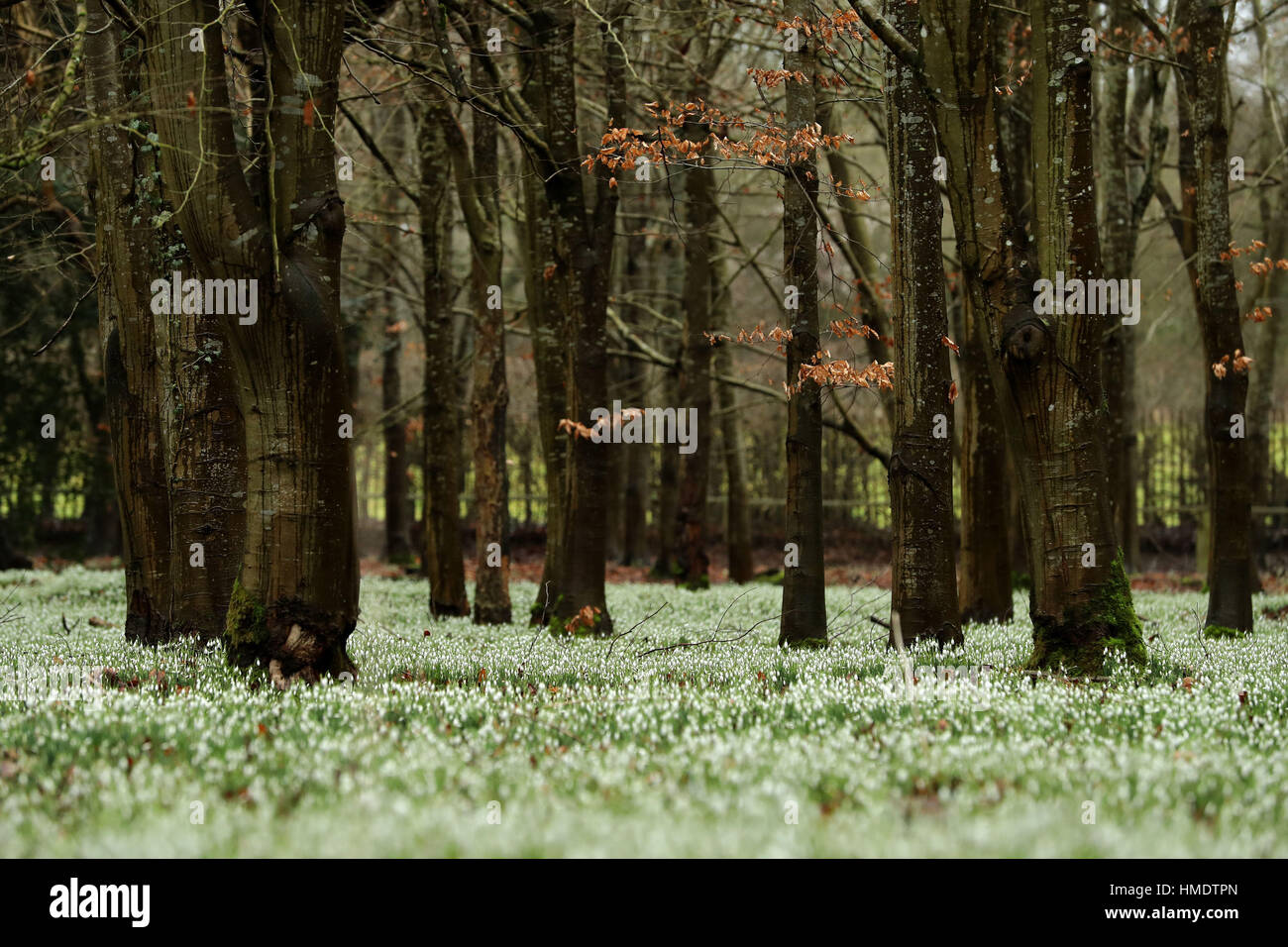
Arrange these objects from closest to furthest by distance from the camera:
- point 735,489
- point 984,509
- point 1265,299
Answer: point 984,509 → point 735,489 → point 1265,299

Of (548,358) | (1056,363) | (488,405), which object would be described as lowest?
(1056,363)

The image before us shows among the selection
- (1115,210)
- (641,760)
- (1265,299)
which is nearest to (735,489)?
(1115,210)

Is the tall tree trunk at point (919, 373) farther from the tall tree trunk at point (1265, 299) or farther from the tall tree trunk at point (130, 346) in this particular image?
the tall tree trunk at point (1265, 299)

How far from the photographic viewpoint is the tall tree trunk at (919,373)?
32.4 ft

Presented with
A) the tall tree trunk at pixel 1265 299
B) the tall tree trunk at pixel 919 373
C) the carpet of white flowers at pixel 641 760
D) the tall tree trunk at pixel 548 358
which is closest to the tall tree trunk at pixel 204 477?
the carpet of white flowers at pixel 641 760

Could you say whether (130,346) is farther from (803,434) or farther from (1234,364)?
(1234,364)

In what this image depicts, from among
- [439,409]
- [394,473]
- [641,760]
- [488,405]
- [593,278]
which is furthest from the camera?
[394,473]

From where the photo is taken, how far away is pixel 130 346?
418 inches

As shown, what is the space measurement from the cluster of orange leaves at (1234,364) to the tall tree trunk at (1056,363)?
4806 millimetres

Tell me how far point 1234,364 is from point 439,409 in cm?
1090

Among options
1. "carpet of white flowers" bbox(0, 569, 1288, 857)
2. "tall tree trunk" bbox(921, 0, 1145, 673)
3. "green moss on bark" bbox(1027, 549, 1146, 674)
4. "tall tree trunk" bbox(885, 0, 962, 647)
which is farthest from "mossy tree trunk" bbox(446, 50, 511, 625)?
"green moss on bark" bbox(1027, 549, 1146, 674)

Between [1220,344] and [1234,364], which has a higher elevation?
[1220,344]

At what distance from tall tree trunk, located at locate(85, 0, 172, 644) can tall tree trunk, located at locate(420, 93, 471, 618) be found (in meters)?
5.33
